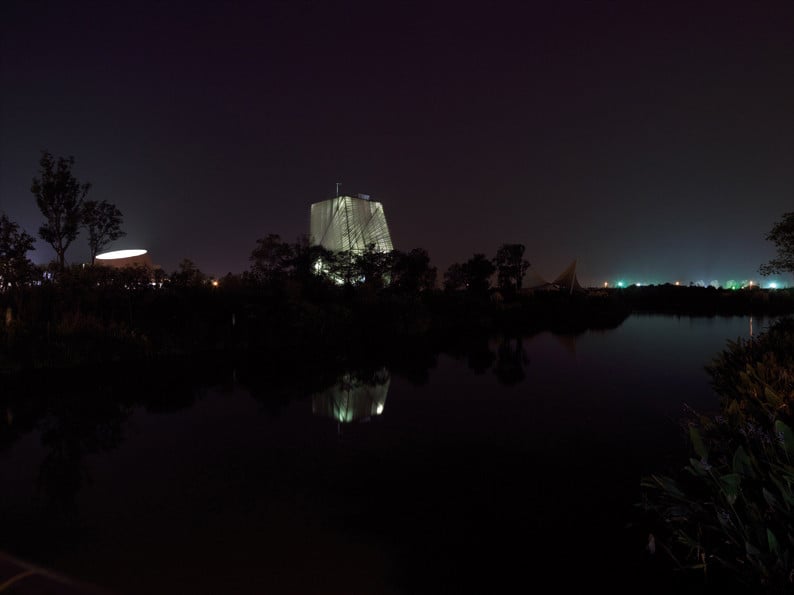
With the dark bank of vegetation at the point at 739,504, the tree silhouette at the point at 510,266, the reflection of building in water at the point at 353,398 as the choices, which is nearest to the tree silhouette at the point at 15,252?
the reflection of building in water at the point at 353,398

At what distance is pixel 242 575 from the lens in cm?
328

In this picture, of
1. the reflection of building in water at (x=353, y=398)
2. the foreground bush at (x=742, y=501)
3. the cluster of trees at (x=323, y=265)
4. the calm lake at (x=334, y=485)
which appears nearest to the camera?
the foreground bush at (x=742, y=501)

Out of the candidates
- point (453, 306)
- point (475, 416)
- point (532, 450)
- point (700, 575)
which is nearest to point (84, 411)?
point (475, 416)

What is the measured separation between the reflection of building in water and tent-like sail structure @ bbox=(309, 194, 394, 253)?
21127mm

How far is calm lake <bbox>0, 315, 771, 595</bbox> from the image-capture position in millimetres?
3387

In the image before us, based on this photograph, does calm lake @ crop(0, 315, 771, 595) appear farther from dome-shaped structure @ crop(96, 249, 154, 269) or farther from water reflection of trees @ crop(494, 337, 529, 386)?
dome-shaped structure @ crop(96, 249, 154, 269)

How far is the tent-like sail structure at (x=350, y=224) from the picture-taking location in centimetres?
3206

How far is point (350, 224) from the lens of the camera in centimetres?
3216

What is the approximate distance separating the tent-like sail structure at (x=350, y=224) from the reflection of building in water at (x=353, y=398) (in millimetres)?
21127

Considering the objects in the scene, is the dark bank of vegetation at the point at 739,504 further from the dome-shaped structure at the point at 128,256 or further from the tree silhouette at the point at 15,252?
the dome-shaped structure at the point at 128,256

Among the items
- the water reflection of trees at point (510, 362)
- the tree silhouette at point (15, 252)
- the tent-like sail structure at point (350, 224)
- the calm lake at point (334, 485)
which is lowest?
the calm lake at point (334, 485)

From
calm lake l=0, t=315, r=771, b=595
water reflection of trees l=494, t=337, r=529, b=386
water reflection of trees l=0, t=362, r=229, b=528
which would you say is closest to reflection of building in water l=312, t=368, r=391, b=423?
calm lake l=0, t=315, r=771, b=595

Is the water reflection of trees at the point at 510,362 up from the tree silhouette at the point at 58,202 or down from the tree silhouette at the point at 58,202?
down

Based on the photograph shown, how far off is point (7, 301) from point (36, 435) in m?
6.61
